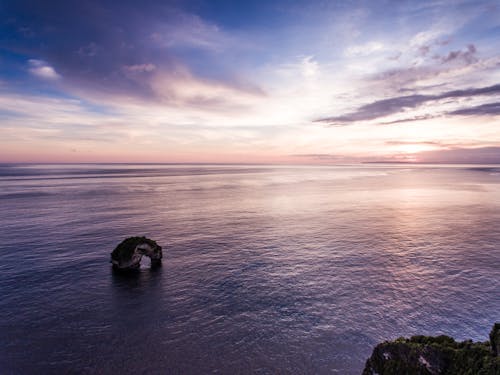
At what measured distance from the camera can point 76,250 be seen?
47.5m

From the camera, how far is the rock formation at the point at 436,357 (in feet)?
45.0

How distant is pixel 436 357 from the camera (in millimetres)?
14656

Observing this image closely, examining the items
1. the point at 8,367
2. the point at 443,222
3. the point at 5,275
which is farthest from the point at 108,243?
the point at 443,222

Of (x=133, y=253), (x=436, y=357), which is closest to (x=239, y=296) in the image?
(x=133, y=253)

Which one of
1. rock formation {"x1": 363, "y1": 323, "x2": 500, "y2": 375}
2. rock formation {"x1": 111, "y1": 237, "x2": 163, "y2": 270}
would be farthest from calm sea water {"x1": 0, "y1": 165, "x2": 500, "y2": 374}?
rock formation {"x1": 363, "y1": 323, "x2": 500, "y2": 375}

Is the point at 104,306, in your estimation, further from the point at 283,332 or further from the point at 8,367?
the point at 283,332

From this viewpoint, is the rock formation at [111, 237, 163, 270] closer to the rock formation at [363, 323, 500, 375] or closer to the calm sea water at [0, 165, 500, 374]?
the calm sea water at [0, 165, 500, 374]

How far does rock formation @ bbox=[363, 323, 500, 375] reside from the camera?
13703mm

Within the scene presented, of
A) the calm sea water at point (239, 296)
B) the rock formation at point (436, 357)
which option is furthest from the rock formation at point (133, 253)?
the rock formation at point (436, 357)

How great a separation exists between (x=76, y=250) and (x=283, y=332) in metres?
39.3

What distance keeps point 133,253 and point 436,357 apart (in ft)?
122

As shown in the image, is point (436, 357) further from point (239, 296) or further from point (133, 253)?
point (133, 253)

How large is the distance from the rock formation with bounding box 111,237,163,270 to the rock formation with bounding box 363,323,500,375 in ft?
109

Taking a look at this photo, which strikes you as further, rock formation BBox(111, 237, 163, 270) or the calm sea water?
rock formation BBox(111, 237, 163, 270)
